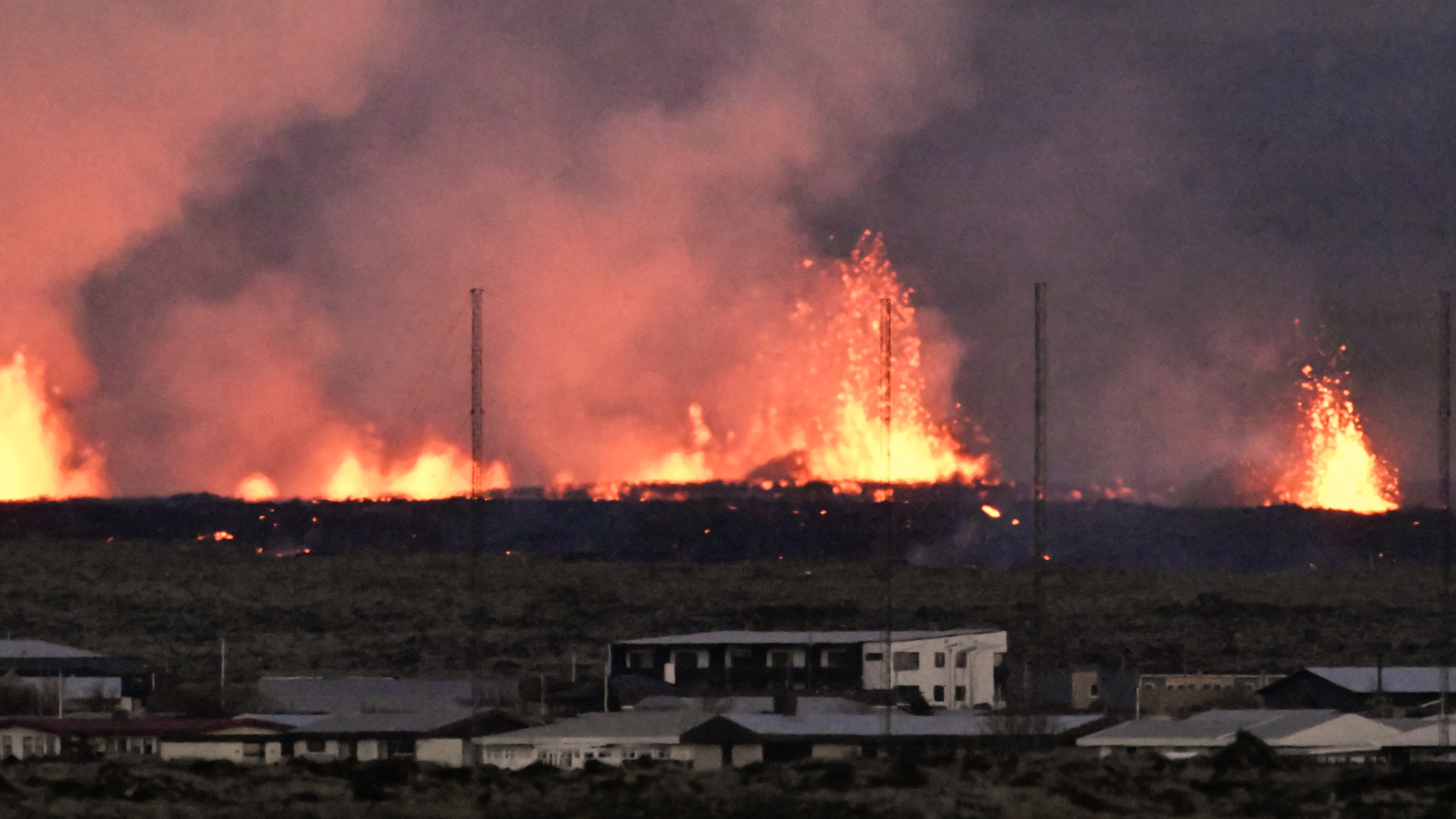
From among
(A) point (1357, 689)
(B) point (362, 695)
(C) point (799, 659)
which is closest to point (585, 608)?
(C) point (799, 659)

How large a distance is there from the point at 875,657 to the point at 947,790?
1769 inches

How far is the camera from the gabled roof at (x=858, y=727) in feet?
205

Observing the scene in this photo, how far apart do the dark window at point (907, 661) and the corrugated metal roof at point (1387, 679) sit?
12.3 meters

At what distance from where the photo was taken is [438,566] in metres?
152

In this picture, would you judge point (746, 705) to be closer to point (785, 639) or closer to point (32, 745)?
point (785, 639)

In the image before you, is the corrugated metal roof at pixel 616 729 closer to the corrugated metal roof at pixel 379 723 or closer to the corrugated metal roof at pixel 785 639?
the corrugated metal roof at pixel 379 723

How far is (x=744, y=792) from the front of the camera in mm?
44688

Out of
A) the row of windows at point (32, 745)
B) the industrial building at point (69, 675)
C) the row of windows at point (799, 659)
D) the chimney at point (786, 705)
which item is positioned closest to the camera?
the row of windows at point (32, 745)

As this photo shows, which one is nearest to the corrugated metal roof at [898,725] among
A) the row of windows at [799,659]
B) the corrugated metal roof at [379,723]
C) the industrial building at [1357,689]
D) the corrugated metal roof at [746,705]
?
the corrugated metal roof at [746,705]

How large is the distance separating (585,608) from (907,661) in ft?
144

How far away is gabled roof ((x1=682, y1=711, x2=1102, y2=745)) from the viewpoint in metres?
62.5

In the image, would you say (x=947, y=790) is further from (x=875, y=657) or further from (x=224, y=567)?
(x=224, y=567)

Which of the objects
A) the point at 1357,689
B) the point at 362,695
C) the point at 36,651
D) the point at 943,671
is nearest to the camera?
the point at 1357,689

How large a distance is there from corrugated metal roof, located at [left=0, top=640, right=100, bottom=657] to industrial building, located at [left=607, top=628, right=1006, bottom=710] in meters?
18.6
